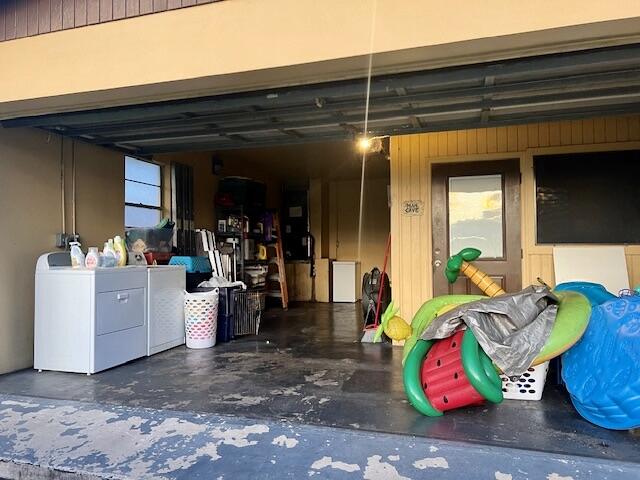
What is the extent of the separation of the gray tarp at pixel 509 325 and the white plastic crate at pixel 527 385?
0.35 metres

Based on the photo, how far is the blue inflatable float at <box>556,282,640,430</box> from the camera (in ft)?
7.48

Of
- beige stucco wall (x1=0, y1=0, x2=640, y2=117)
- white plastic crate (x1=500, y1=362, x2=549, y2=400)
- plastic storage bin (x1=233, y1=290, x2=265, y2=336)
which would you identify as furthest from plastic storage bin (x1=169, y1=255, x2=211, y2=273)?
white plastic crate (x1=500, y1=362, x2=549, y2=400)

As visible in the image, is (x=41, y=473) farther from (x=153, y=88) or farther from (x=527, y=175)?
(x=527, y=175)

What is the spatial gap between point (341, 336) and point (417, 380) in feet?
8.26

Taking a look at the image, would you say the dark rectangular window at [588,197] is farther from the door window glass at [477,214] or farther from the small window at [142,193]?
the small window at [142,193]

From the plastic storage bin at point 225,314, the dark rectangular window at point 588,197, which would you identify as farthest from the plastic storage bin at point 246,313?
the dark rectangular window at point 588,197

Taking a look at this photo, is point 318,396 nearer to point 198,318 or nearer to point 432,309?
point 432,309

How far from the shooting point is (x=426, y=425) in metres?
2.49

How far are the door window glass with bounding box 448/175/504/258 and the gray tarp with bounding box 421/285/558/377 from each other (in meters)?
1.68

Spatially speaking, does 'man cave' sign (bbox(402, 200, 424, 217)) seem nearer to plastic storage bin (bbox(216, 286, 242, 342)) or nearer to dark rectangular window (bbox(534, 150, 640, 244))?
dark rectangular window (bbox(534, 150, 640, 244))

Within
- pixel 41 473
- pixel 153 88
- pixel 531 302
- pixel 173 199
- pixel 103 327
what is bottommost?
pixel 41 473

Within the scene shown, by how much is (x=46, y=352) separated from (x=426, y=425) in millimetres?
Answer: 3275

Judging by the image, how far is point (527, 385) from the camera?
2.95 m

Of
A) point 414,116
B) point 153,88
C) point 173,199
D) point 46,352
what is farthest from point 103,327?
point 414,116
